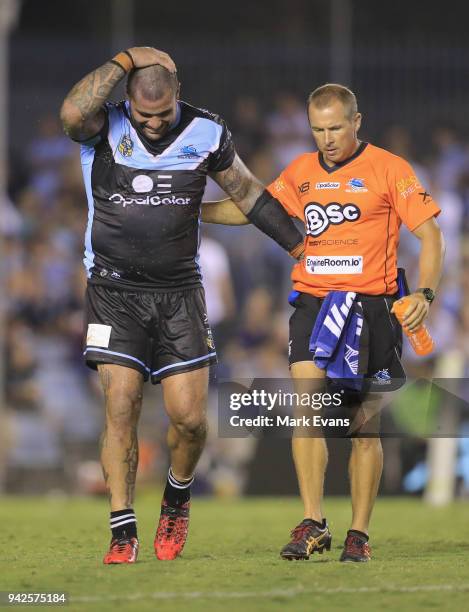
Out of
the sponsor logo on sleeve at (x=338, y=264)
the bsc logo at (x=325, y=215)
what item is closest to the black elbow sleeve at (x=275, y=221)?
the bsc logo at (x=325, y=215)

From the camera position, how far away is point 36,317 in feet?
49.6

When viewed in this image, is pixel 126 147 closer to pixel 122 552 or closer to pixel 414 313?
pixel 414 313

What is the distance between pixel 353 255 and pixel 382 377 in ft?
2.12

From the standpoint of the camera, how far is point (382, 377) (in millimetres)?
7359

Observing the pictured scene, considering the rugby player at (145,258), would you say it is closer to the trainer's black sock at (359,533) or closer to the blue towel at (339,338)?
the blue towel at (339,338)

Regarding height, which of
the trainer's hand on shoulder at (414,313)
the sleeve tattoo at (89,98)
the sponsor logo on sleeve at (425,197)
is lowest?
the trainer's hand on shoulder at (414,313)

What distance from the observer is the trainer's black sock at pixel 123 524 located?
6.95m

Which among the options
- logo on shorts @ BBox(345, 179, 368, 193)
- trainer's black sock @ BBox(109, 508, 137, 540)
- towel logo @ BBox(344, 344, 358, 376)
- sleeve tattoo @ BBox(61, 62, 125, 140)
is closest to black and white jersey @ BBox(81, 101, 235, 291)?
sleeve tattoo @ BBox(61, 62, 125, 140)

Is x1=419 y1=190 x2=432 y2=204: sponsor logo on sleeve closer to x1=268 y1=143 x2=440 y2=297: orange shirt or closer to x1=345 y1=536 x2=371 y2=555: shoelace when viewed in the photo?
x1=268 y1=143 x2=440 y2=297: orange shirt

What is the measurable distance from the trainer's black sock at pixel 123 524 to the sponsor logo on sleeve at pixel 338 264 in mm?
1563

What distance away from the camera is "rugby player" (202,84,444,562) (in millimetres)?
7176

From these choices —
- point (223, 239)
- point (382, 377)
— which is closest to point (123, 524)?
point (382, 377)

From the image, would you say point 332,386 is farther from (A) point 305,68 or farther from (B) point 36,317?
(A) point 305,68

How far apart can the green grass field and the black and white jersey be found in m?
1.46
